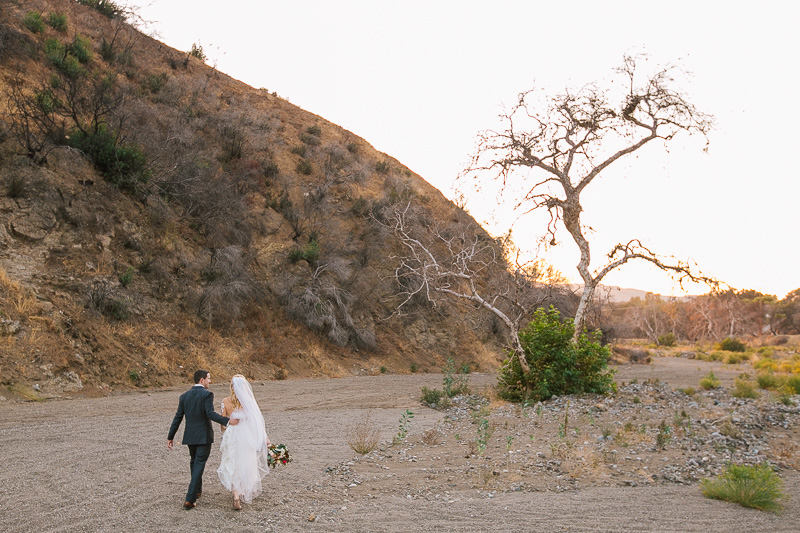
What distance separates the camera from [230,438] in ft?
21.1

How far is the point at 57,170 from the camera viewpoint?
2012cm

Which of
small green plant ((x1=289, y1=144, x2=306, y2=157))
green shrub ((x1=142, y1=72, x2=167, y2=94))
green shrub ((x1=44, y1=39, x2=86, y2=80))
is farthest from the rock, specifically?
small green plant ((x1=289, y1=144, x2=306, y2=157))

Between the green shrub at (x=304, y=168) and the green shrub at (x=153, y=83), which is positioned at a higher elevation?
the green shrub at (x=153, y=83)

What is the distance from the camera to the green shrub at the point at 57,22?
95.6 ft

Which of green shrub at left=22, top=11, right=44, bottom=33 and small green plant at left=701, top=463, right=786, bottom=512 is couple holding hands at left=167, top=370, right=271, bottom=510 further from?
green shrub at left=22, top=11, right=44, bottom=33

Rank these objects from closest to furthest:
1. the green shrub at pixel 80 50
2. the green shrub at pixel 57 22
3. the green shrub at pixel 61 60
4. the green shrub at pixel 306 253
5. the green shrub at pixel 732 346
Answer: the green shrub at pixel 61 60
the green shrub at pixel 80 50
the green shrub at pixel 306 253
the green shrub at pixel 57 22
the green shrub at pixel 732 346

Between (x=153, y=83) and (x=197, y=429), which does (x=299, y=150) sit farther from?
(x=197, y=429)

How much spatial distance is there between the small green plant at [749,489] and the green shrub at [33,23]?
3246 centimetres

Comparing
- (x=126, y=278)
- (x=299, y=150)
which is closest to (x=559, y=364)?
(x=126, y=278)

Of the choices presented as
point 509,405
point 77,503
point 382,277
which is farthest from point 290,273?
point 77,503

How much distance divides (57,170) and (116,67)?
13.3 meters

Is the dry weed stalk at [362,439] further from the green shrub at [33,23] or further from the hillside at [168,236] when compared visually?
the green shrub at [33,23]

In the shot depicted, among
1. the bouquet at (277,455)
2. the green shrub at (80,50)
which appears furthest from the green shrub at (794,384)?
the green shrub at (80,50)

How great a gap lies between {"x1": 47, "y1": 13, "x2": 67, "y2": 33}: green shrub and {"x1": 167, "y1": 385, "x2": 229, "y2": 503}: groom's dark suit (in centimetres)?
3071
